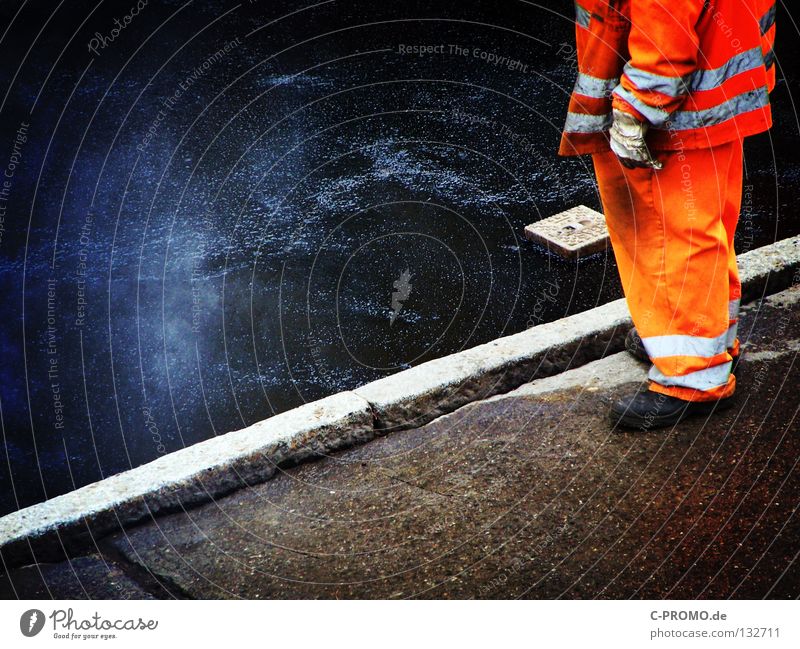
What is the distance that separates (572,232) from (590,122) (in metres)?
1.37

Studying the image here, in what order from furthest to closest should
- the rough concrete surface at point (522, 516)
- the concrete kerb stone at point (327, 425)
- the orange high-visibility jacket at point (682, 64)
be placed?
the concrete kerb stone at point (327, 425) < the orange high-visibility jacket at point (682, 64) < the rough concrete surface at point (522, 516)

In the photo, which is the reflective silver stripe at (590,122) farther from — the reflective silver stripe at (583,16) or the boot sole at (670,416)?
the boot sole at (670,416)

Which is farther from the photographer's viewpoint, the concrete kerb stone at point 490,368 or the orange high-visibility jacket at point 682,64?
the concrete kerb stone at point 490,368

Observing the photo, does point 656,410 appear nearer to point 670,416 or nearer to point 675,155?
point 670,416

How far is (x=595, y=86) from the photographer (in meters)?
2.98

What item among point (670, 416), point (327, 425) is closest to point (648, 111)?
point (670, 416)

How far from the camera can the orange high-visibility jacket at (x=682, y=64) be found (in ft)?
8.58

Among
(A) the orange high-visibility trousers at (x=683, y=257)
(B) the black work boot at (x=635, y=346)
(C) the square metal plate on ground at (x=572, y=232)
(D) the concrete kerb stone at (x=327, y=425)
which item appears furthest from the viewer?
(C) the square metal plate on ground at (x=572, y=232)

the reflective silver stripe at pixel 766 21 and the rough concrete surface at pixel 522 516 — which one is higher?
the reflective silver stripe at pixel 766 21

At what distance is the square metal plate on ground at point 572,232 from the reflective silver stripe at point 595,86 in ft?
4.23
